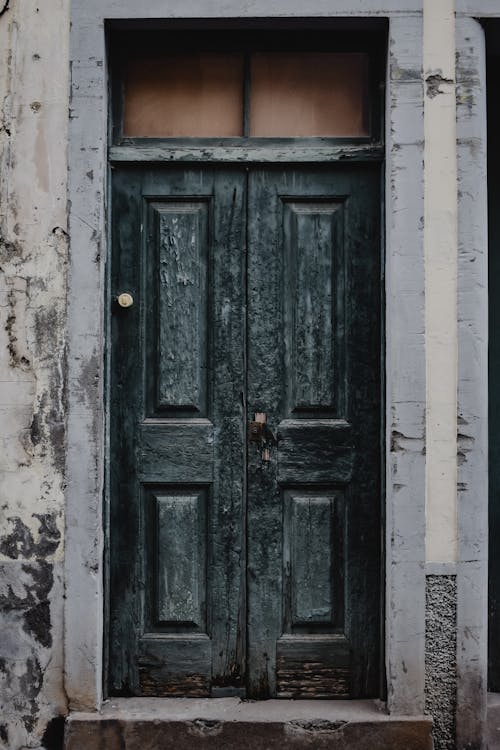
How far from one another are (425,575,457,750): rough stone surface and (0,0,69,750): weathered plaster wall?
1.68 metres

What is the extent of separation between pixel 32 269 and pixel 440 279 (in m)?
1.82

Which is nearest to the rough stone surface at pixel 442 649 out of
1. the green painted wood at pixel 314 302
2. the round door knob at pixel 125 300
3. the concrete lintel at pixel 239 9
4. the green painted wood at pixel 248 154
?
the green painted wood at pixel 314 302

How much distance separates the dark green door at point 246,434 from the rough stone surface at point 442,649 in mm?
278

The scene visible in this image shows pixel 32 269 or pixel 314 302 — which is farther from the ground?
pixel 32 269

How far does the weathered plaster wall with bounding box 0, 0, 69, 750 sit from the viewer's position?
371cm

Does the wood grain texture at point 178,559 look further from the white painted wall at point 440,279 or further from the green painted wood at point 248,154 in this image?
the green painted wood at point 248,154

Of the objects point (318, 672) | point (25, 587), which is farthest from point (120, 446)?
point (318, 672)

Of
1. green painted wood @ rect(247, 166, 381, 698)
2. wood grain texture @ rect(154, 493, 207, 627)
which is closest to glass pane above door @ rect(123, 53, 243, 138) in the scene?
green painted wood @ rect(247, 166, 381, 698)

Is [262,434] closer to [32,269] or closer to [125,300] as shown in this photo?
[125,300]

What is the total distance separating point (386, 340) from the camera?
3.76m

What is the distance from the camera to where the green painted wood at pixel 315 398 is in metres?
3.86

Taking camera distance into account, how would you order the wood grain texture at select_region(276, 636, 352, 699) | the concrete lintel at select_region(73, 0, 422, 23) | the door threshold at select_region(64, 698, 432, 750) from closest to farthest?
the door threshold at select_region(64, 698, 432, 750)
the concrete lintel at select_region(73, 0, 422, 23)
the wood grain texture at select_region(276, 636, 352, 699)

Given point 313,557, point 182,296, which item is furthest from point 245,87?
point 313,557

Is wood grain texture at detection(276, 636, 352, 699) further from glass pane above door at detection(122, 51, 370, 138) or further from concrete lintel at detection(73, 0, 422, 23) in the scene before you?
concrete lintel at detection(73, 0, 422, 23)
